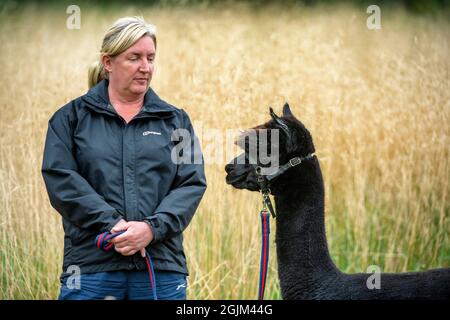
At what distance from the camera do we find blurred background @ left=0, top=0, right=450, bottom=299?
555 centimetres

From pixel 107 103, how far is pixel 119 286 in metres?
0.95

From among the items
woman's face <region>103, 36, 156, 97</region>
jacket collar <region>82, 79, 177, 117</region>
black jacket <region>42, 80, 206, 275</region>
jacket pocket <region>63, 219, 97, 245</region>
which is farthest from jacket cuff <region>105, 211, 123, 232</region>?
woman's face <region>103, 36, 156, 97</region>

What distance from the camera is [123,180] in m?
3.16

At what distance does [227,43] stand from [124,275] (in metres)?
4.29

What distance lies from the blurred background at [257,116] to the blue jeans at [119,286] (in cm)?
230

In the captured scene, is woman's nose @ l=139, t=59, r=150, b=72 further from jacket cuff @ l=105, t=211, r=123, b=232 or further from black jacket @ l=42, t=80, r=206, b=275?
jacket cuff @ l=105, t=211, r=123, b=232

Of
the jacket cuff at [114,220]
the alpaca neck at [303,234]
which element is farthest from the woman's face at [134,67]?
the alpaca neck at [303,234]

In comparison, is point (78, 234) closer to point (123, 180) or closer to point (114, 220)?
point (114, 220)

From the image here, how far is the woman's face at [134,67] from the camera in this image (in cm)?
327

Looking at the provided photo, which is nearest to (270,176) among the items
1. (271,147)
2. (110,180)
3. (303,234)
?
(271,147)

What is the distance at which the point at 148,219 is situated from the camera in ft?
10.2

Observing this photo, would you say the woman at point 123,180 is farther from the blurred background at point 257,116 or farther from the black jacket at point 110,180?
the blurred background at point 257,116

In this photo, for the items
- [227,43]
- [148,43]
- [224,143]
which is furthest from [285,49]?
[148,43]
